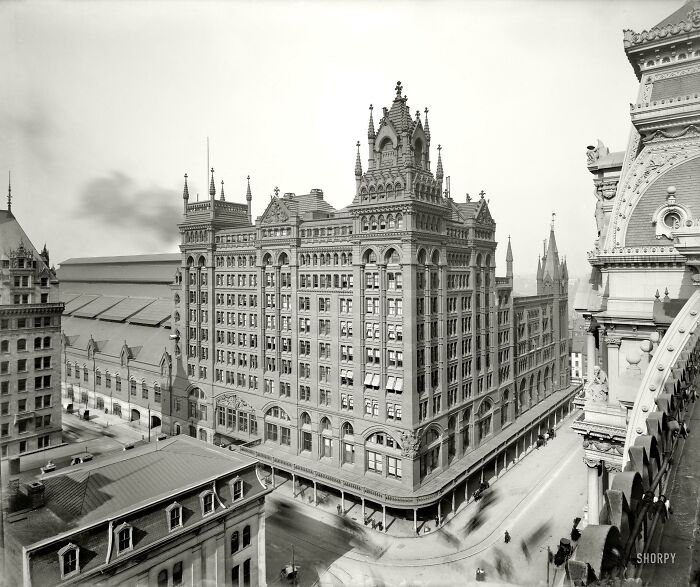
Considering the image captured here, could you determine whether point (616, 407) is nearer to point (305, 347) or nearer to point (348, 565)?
point (348, 565)

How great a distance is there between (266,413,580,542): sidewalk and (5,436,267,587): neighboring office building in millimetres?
16898

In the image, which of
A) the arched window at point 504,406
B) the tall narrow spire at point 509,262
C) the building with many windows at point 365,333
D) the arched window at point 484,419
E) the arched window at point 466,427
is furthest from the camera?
the tall narrow spire at point 509,262

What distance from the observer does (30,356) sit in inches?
2090

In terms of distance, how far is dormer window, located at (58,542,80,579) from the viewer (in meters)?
22.9

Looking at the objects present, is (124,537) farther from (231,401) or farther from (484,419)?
(484,419)

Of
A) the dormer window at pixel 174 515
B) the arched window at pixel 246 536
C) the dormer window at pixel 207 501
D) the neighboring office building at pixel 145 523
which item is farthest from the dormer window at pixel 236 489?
the dormer window at pixel 174 515

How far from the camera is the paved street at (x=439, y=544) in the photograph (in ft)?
129

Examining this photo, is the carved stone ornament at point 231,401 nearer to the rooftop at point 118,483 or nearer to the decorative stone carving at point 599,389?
the rooftop at point 118,483

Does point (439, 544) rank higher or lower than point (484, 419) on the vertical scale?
lower

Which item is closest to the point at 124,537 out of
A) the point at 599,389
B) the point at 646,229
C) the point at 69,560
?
the point at 69,560

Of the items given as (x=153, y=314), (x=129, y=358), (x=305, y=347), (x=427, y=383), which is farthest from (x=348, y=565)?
(x=153, y=314)

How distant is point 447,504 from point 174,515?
105 ft

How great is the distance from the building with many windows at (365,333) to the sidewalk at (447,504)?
2.34 meters

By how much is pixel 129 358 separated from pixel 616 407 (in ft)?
255
